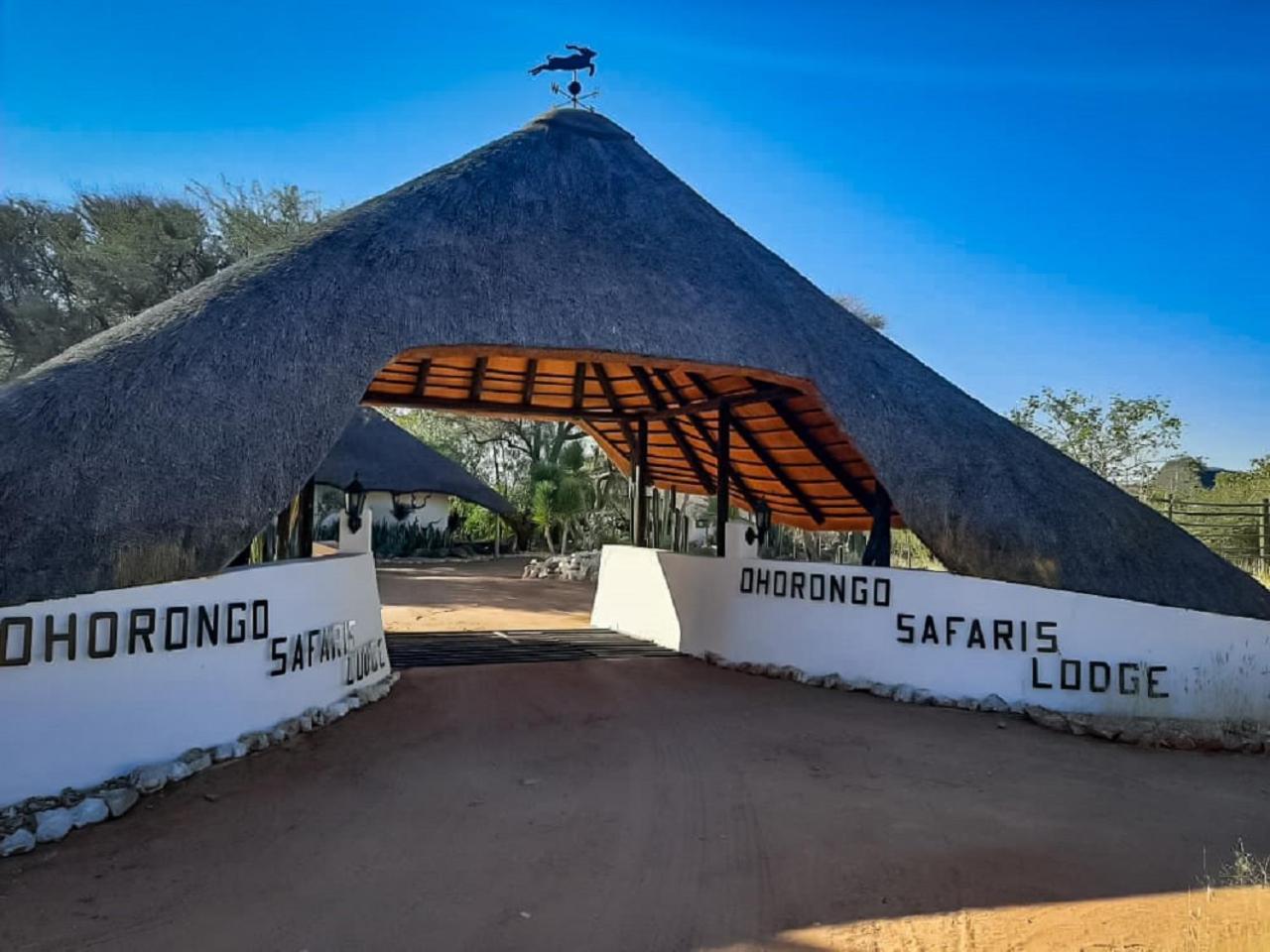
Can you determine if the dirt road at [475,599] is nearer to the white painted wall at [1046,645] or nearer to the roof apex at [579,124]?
the white painted wall at [1046,645]

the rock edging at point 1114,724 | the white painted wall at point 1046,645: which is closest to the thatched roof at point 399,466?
the white painted wall at point 1046,645

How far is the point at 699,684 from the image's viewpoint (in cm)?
857

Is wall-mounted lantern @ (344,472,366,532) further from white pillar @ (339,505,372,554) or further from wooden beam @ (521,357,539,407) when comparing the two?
wooden beam @ (521,357,539,407)

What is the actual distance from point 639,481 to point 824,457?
11.0 ft

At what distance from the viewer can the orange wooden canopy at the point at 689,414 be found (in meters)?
10.3

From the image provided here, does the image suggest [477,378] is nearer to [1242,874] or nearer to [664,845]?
[664,845]

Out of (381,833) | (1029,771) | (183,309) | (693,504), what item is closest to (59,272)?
(693,504)

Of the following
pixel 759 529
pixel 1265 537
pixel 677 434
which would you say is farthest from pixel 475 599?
pixel 1265 537

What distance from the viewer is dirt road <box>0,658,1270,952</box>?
11.3ft

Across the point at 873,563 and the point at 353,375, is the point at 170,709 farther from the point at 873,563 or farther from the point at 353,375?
the point at 873,563

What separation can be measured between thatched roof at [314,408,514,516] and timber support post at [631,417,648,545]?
1178 centimetres

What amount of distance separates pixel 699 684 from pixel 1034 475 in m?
→ 3.60

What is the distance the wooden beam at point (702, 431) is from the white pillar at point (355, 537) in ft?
13.5

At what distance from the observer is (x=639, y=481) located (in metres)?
13.2
